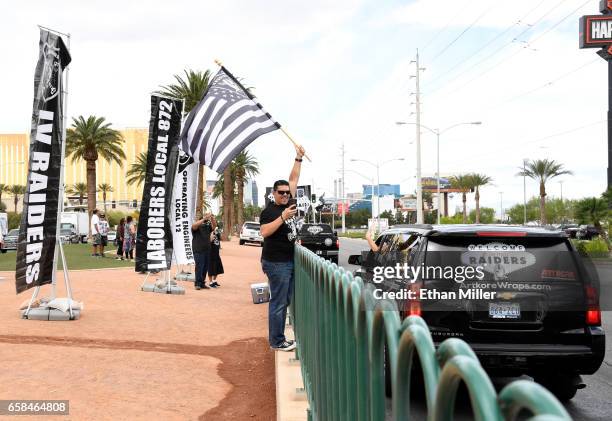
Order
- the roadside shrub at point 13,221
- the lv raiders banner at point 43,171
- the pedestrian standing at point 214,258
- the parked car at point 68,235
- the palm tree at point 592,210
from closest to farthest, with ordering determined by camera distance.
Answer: the lv raiders banner at point 43,171
the pedestrian standing at point 214,258
the palm tree at point 592,210
the parked car at point 68,235
the roadside shrub at point 13,221

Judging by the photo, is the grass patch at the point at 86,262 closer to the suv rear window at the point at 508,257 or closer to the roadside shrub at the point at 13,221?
the suv rear window at the point at 508,257

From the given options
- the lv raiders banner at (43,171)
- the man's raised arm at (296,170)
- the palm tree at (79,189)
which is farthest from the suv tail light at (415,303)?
the palm tree at (79,189)

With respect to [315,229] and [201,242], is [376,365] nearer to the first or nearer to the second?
[201,242]

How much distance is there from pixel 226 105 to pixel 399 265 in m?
6.17

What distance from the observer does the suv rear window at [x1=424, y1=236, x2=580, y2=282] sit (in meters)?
6.47

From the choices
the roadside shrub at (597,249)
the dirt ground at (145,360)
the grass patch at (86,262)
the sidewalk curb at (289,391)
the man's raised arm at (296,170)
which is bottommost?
the dirt ground at (145,360)

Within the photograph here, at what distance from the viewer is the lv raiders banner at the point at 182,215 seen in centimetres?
1745

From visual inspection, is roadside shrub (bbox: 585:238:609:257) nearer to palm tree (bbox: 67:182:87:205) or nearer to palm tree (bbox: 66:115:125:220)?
palm tree (bbox: 66:115:125:220)

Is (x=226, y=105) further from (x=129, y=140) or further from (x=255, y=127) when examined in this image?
(x=129, y=140)

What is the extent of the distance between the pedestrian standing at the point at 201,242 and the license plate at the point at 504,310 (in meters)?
11.7

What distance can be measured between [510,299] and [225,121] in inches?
279

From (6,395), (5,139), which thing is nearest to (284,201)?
(6,395)

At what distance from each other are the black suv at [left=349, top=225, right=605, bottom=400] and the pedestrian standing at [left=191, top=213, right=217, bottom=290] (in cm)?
1150

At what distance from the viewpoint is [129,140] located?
130 metres
